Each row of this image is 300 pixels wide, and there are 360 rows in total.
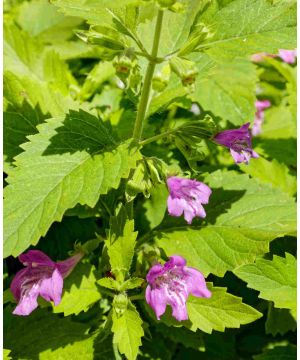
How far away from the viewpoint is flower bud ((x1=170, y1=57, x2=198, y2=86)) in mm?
1332

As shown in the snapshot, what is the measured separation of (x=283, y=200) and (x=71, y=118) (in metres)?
0.75

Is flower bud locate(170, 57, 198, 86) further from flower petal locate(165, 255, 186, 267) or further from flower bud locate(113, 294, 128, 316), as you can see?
flower bud locate(113, 294, 128, 316)

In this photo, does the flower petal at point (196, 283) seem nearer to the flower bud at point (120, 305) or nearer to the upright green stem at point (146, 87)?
the flower bud at point (120, 305)

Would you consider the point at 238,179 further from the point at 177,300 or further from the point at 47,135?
the point at 47,135

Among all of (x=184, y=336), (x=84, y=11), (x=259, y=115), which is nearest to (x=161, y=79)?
(x=84, y=11)

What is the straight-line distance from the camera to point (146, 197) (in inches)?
57.5

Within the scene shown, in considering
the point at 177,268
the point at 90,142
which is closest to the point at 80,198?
the point at 90,142

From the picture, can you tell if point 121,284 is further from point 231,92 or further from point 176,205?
point 231,92

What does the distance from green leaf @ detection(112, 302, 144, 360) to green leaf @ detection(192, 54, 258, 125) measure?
2.88 feet

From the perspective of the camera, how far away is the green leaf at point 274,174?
2148 millimetres

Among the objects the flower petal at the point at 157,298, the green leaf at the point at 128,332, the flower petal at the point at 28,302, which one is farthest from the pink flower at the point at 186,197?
the flower petal at the point at 28,302

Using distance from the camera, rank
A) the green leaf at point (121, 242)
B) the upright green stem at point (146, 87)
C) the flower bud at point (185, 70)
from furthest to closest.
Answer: the green leaf at point (121, 242) → the upright green stem at point (146, 87) → the flower bud at point (185, 70)

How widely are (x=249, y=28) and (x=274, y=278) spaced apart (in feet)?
2.40

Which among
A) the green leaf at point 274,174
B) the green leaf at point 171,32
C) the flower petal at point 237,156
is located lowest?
the green leaf at point 274,174
